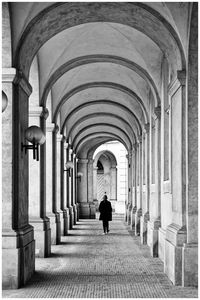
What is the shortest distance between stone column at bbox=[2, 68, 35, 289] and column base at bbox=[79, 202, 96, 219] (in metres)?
25.7

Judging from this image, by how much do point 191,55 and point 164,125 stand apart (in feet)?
12.3

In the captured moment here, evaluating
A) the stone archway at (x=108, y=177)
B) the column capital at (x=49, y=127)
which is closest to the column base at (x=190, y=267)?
the column capital at (x=49, y=127)

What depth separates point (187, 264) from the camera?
378 inches

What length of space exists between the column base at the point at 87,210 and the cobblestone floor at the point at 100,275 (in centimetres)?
1832

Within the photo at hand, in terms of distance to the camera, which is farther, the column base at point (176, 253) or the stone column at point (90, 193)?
the stone column at point (90, 193)

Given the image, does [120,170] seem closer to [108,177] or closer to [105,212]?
[108,177]

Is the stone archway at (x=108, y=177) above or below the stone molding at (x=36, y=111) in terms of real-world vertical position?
below

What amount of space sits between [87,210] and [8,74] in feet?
87.7

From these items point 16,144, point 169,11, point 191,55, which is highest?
point 169,11

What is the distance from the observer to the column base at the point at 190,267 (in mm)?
9586

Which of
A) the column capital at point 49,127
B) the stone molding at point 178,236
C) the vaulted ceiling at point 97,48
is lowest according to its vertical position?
the stone molding at point 178,236

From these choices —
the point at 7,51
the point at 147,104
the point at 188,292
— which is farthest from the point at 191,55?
the point at 147,104

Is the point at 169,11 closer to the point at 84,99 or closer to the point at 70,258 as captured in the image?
the point at 70,258

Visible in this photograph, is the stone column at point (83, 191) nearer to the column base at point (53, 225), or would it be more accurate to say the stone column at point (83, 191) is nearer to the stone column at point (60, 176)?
the stone column at point (60, 176)
